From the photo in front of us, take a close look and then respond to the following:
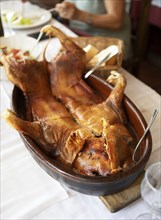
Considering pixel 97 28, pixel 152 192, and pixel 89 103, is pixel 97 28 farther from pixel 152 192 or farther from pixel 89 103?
pixel 152 192

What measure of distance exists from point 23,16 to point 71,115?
835mm

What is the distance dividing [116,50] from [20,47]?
368 mm

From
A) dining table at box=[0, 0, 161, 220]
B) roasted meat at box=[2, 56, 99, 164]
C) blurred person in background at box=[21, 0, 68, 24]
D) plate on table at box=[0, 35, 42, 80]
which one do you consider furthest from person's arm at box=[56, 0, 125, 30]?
dining table at box=[0, 0, 161, 220]

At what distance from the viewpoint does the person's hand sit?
1269 mm

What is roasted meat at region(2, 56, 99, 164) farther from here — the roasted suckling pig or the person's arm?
the person's arm

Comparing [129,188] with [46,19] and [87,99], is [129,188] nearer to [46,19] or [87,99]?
[87,99]

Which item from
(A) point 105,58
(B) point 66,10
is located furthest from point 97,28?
(A) point 105,58

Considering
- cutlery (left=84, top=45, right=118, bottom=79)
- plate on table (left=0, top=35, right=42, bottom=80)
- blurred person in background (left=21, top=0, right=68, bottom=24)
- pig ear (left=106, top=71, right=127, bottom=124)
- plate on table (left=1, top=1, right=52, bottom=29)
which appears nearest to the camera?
pig ear (left=106, top=71, right=127, bottom=124)

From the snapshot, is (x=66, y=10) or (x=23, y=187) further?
(x=66, y=10)

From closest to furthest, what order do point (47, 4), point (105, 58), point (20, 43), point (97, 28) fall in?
point (105, 58) → point (20, 43) → point (97, 28) → point (47, 4)

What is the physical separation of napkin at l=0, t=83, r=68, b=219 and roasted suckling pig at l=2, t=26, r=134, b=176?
84mm

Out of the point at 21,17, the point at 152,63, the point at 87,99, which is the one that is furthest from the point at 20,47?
the point at 152,63

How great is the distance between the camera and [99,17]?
136cm

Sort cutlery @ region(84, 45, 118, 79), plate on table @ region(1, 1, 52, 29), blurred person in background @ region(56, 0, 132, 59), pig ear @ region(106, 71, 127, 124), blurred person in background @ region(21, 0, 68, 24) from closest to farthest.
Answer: pig ear @ region(106, 71, 127, 124)
cutlery @ region(84, 45, 118, 79)
plate on table @ region(1, 1, 52, 29)
blurred person in background @ region(56, 0, 132, 59)
blurred person in background @ region(21, 0, 68, 24)
